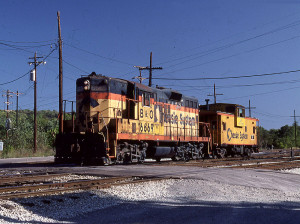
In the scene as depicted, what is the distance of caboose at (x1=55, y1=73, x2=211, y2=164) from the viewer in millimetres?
14612

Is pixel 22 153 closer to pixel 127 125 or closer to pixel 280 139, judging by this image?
pixel 127 125

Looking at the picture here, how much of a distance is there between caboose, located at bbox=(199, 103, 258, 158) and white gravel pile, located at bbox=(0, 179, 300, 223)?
13.2 metres

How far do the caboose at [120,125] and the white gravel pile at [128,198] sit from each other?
5211 millimetres

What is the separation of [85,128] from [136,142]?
266 cm

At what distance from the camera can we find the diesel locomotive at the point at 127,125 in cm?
1464

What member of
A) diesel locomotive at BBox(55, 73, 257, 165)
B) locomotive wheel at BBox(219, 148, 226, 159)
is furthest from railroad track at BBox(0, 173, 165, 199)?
locomotive wheel at BBox(219, 148, 226, 159)

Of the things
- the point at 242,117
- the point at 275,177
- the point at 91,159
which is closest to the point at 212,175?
the point at 275,177

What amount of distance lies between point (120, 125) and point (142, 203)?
27.6 feet

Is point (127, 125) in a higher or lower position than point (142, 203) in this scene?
higher

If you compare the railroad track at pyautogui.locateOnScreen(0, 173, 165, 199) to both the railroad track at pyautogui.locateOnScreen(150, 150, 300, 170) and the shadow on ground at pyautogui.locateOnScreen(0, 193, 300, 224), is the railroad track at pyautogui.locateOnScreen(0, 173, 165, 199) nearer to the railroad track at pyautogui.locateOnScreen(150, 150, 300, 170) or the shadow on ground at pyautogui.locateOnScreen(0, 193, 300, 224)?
the shadow on ground at pyautogui.locateOnScreen(0, 193, 300, 224)

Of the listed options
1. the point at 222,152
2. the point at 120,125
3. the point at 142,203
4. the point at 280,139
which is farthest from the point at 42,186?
the point at 280,139

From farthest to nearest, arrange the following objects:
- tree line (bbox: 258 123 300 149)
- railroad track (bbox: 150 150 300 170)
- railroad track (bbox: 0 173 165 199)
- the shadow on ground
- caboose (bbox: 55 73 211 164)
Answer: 1. tree line (bbox: 258 123 300 149)
2. railroad track (bbox: 150 150 300 170)
3. caboose (bbox: 55 73 211 164)
4. railroad track (bbox: 0 173 165 199)
5. the shadow on ground

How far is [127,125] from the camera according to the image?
51.3 feet

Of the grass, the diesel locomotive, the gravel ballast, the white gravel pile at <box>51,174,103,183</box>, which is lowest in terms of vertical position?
the grass
